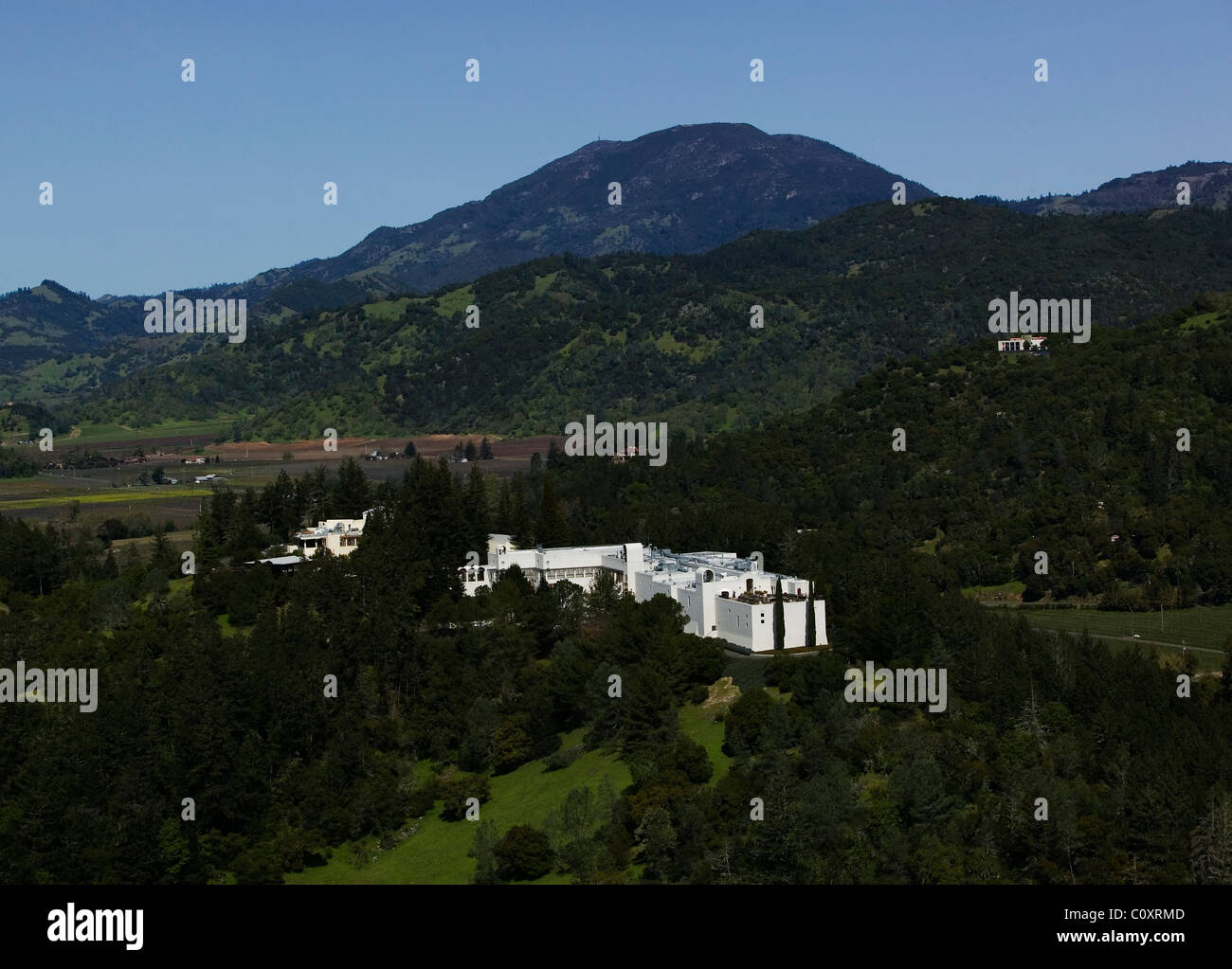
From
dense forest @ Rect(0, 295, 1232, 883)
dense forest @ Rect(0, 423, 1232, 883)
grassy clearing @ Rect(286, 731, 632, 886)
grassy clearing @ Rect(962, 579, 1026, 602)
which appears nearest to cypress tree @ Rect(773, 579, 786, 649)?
dense forest @ Rect(0, 295, 1232, 883)

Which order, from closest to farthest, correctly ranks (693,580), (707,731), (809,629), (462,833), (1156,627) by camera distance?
(462,833), (707,731), (809,629), (693,580), (1156,627)

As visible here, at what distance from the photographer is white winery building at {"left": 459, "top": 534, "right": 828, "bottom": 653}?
6262cm

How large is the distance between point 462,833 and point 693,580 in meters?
19.4

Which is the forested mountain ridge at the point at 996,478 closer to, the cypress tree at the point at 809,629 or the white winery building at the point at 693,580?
the cypress tree at the point at 809,629

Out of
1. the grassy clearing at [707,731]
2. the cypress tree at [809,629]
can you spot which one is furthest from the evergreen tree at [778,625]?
the grassy clearing at [707,731]

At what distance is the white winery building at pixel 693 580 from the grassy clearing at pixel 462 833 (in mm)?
9502

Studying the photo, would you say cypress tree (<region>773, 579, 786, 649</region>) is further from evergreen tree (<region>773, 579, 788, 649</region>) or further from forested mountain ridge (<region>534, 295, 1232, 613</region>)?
forested mountain ridge (<region>534, 295, 1232, 613</region>)

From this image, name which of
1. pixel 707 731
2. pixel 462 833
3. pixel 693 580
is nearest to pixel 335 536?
pixel 693 580

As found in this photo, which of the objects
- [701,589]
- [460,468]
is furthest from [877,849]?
[460,468]

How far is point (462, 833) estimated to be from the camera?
5341 centimetres

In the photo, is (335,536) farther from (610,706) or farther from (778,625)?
(778,625)

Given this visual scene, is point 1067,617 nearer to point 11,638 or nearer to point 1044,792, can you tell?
point 1044,792

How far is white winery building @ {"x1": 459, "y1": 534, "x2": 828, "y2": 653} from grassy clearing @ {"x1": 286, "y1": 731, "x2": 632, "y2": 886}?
31.2 ft

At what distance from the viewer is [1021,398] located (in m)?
131
